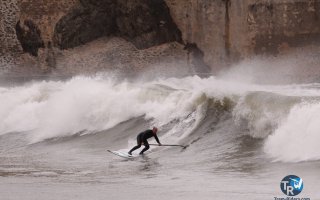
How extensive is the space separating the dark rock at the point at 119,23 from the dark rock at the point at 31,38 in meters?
0.85

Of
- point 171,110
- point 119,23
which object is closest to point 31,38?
point 119,23

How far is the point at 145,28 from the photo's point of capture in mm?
36562

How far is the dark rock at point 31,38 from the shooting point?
37000 mm

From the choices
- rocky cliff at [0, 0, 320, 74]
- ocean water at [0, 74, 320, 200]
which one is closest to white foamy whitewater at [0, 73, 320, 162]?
ocean water at [0, 74, 320, 200]

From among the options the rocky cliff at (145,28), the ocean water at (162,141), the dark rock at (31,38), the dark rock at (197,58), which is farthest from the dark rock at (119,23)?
the ocean water at (162,141)

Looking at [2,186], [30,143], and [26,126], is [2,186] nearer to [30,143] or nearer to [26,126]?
[30,143]

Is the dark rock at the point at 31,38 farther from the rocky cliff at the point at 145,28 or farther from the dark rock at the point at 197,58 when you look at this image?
the dark rock at the point at 197,58

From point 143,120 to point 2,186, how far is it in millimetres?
7374

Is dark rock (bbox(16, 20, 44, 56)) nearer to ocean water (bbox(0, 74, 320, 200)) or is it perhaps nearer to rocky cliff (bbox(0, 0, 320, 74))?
rocky cliff (bbox(0, 0, 320, 74))

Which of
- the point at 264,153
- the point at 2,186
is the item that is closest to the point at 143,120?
the point at 264,153

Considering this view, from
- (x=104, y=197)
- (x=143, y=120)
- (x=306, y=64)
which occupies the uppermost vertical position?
(x=306, y=64)

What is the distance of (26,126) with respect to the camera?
72.1ft

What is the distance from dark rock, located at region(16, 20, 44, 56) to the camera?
37.0m

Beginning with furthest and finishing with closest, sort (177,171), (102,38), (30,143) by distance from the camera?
(102,38), (30,143), (177,171)
